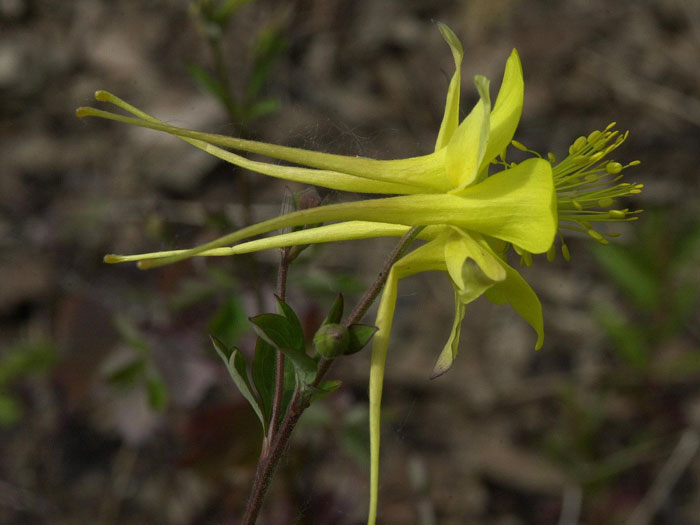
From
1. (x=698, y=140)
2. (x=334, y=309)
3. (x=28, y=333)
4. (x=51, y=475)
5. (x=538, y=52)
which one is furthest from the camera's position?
(x=538, y=52)

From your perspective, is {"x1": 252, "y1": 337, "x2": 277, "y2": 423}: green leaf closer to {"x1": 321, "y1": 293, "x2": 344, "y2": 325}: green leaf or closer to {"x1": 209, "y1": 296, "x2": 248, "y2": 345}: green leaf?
{"x1": 321, "y1": 293, "x2": 344, "y2": 325}: green leaf

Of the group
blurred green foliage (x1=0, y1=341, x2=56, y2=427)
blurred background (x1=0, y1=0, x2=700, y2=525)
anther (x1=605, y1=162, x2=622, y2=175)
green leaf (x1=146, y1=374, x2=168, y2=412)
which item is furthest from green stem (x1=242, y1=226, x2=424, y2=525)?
blurred green foliage (x1=0, y1=341, x2=56, y2=427)

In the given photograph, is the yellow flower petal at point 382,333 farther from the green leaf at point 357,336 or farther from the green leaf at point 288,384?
the green leaf at point 288,384

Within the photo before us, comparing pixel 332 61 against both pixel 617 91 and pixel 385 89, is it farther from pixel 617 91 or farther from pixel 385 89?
pixel 617 91

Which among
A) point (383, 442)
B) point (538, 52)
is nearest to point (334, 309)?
point (383, 442)

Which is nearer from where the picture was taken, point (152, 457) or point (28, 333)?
point (152, 457)

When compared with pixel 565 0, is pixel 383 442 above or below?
below

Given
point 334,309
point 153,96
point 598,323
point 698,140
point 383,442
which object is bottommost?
point 383,442

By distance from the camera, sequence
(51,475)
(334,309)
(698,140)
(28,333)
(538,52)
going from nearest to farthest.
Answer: (334,309) → (51,475) → (28,333) → (698,140) → (538,52)

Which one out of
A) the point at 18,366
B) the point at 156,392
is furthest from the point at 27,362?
the point at 156,392

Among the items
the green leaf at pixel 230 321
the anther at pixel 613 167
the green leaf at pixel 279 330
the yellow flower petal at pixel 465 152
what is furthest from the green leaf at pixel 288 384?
the green leaf at pixel 230 321
